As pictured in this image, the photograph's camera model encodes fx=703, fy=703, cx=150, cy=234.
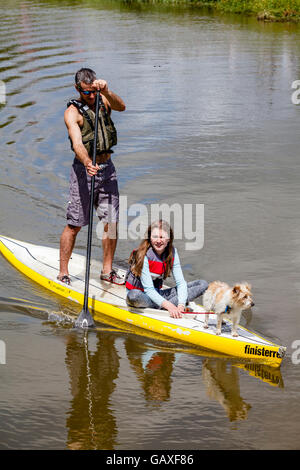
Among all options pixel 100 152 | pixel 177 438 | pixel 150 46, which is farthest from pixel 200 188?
pixel 150 46

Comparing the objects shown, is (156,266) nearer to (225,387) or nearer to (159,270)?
(159,270)

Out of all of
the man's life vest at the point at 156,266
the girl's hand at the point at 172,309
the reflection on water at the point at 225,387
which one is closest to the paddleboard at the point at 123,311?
the girl's hand at the point at 172,309

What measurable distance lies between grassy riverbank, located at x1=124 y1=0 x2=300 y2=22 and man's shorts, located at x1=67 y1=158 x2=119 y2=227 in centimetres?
3123

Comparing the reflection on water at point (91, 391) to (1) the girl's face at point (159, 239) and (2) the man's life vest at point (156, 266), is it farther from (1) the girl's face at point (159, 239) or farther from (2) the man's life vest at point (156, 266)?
(1) the girl's face at point (159, 239)

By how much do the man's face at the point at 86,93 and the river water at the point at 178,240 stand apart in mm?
2421

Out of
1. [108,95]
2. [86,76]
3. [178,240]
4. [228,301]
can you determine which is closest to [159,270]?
[228,301]

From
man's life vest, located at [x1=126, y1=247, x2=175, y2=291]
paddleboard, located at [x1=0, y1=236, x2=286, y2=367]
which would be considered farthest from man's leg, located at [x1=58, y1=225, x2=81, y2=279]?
man's life vest, located at [x1=126, y1=247, x2=175, y2=291]

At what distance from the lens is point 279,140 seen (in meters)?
16.0

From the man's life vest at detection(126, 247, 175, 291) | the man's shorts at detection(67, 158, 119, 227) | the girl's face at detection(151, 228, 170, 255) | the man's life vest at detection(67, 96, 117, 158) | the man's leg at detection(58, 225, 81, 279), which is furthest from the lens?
the man's leg at detection(58, 225, 81, 279)

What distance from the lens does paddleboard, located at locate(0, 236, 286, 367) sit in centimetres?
697

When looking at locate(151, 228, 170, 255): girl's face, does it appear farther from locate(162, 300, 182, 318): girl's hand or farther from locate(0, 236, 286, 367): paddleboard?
locate(0, 236, 286, 367): paddleboard

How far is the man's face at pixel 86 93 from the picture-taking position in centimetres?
772

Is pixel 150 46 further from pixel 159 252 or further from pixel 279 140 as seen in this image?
pixel 159 252

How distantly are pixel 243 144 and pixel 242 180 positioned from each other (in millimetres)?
2670
